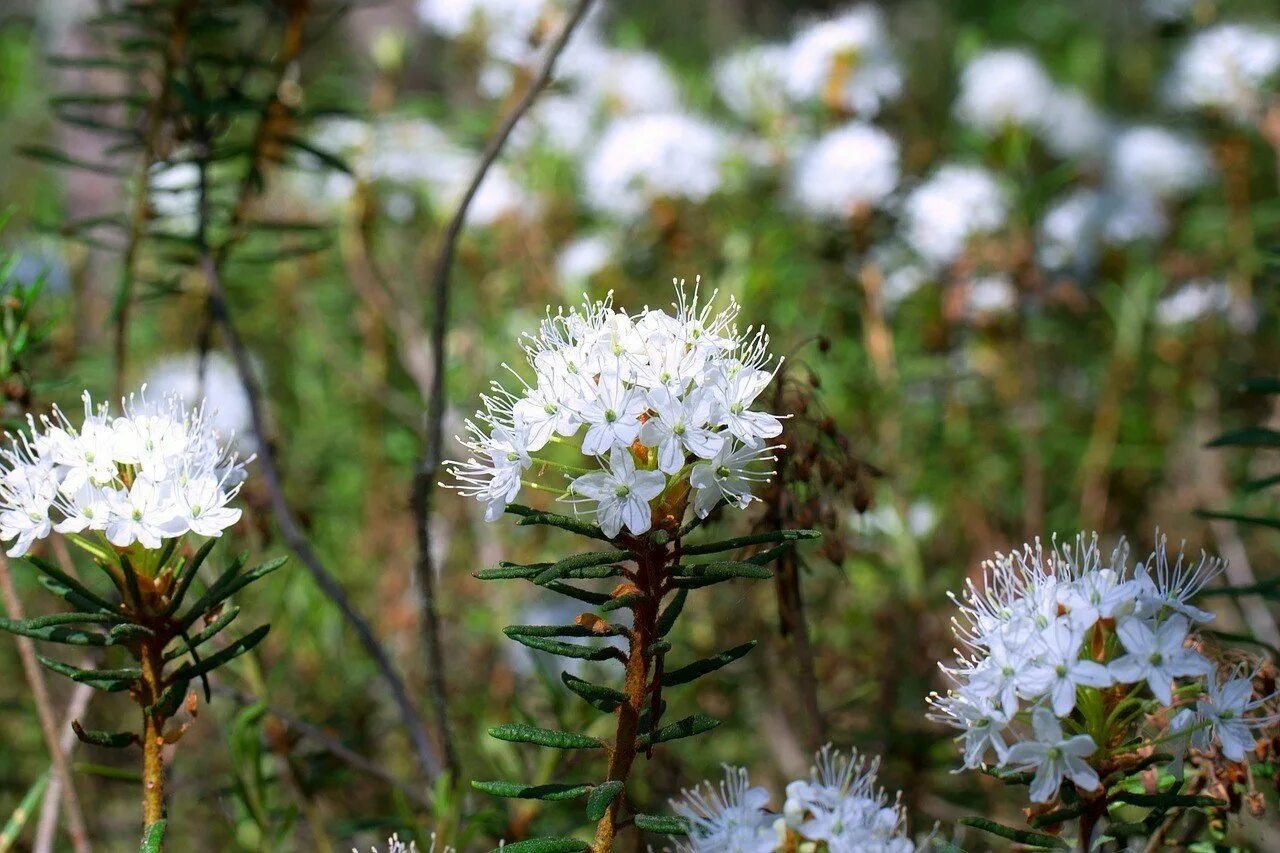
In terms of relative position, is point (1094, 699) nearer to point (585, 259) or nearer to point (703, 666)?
point (703, 666)

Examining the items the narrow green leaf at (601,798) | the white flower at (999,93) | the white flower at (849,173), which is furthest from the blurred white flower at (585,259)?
the narrow green leaf at (601,798)

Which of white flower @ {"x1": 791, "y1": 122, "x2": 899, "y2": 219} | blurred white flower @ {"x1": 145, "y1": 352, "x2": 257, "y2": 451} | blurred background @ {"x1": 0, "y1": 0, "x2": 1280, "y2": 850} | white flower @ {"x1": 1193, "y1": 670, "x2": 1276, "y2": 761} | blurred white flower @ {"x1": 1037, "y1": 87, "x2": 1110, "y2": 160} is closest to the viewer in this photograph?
white flower @ {"x1": 1193, "y1": 670, "x2": 1276, "y2": 761}

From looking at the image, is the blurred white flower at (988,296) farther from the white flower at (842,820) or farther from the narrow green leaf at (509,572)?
the narrow green leaf at (509,572)

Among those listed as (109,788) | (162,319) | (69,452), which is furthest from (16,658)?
(69,452)

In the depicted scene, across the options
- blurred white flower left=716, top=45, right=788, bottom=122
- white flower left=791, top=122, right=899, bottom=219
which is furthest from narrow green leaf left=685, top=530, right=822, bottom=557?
blurred white flower left=716, top=45, right=788, bottom=122

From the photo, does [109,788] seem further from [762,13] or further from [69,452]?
[762,13]

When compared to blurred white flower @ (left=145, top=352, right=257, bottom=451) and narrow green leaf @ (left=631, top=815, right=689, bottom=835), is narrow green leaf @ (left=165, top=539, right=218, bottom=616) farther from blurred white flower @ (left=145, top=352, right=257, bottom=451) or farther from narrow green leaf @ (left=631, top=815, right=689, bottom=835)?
blurred white flower @ (left=145, top=352, right=257, bottom=451)

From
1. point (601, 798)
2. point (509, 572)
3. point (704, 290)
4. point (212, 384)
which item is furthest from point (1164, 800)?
point (212, 384)
